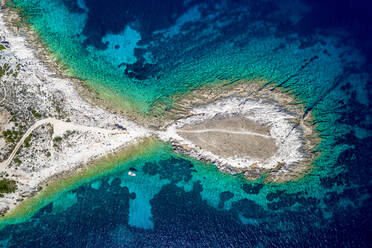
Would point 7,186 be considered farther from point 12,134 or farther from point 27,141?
point 12,134

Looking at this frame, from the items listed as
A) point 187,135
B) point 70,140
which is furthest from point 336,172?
point 70,140

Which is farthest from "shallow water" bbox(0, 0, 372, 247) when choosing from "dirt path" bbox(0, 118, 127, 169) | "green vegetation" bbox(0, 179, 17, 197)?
"dirt path" bbox(0, 118, 127, 169)

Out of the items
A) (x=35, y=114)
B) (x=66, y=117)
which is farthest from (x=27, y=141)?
(x=66, y=117)

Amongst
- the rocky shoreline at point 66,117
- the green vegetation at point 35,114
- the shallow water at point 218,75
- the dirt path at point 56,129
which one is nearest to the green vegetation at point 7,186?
the rocky shoreline at point 66,117

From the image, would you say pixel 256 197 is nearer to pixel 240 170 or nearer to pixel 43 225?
pixel 240 170

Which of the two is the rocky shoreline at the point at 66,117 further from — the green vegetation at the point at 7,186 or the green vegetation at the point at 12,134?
the green vegetation at the point at 7,186

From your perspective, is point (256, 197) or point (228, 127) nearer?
point (228, 127)
